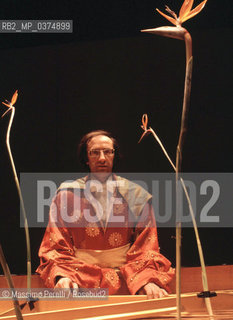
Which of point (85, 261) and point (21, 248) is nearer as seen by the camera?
point (85, 261)

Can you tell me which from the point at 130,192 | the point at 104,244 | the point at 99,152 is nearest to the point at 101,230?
the point at 104,244

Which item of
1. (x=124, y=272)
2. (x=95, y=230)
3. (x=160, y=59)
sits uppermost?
(x=160, y=59)

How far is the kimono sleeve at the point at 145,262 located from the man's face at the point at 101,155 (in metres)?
0.22

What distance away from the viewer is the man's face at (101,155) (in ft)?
6.02

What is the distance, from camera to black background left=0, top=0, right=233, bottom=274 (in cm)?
229

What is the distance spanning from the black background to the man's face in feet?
1.69

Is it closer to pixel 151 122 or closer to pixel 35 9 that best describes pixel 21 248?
pixel 151 122

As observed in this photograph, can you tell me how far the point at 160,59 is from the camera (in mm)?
2375

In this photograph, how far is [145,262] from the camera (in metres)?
1.65

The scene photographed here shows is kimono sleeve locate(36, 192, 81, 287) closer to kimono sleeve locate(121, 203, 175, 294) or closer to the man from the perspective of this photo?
the man

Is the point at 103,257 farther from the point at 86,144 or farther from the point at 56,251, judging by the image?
the point at 86,144

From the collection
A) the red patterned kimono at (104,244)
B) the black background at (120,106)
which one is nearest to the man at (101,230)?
the red patterned kimono at (104,244)

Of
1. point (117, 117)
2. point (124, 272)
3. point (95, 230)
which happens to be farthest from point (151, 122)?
point (124, 272)

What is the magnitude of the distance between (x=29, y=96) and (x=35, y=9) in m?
0.58
